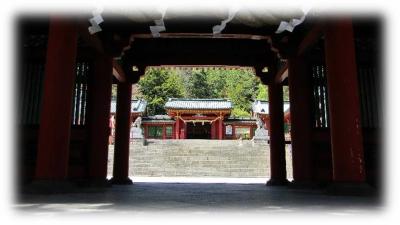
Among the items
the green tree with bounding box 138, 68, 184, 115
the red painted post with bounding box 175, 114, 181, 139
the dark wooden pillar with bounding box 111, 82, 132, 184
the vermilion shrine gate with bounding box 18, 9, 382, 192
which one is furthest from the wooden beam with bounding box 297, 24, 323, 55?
the green tree with bounding box 138, 68, 184, 115

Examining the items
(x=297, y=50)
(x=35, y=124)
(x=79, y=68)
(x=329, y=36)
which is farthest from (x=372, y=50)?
(x=35, y=124)

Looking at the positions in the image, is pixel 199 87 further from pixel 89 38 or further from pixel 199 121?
pixel 89 38

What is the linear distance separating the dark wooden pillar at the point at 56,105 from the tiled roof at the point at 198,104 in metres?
32.9

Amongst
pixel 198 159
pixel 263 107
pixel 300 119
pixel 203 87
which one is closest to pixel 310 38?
pixel 300 119

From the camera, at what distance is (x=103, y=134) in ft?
30.9

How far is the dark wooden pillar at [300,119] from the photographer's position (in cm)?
921

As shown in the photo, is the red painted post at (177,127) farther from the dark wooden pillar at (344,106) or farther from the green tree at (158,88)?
the dark wooden pillar at (344,106)

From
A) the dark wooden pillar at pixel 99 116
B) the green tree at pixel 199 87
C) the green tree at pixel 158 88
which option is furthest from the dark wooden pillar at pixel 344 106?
the green tree at pixel 199 87

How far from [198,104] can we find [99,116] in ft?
106

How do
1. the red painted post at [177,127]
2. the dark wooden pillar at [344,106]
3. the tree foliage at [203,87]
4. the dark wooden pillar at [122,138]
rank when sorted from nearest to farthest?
1. the dark wooden pillar at [344,106]
2. the dark wooden pillar at [122,138]
3. the red painted post at [177,127]
4. the tree foliage at [203,87]

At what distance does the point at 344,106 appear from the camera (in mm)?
6320

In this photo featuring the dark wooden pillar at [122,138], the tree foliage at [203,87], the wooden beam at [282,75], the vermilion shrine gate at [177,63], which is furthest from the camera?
the tree foliage at [203,87]

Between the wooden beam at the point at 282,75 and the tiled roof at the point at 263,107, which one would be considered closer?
the wooden beam at the point at 282,75

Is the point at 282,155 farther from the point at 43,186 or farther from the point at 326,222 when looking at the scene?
the point at 326,222
